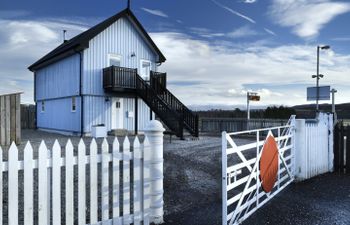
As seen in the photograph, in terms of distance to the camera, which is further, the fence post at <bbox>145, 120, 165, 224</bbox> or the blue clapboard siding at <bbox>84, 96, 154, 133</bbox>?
the blue clapboard siding at <bbox>84, 96, 154, 133</bbox>

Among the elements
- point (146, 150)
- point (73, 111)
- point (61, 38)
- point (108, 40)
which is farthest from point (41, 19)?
point (146, 150)

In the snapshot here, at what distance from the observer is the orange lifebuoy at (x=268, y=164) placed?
471 centimetres

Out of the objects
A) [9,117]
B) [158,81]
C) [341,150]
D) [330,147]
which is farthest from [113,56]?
[341,150]

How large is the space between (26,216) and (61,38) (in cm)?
2545

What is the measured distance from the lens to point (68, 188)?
3.26 meters

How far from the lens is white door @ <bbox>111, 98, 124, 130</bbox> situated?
18688 mm

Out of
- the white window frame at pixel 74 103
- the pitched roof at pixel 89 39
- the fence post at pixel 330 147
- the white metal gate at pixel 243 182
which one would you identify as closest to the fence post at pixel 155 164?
the white metal gate at pixel 243 182

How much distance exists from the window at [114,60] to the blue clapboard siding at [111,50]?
202 millimetres

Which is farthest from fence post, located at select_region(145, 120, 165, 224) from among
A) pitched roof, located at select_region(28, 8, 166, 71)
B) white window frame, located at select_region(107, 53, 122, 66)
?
white window frame, located at select_region(107, 53, 122, 66)

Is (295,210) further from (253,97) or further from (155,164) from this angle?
(253,97)

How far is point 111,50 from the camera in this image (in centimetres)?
1883

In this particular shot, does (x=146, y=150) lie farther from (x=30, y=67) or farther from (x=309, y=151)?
(x=30, y=67)

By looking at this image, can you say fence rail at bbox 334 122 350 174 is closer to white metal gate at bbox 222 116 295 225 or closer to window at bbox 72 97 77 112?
white metal gate at bbox 222 116 295 225

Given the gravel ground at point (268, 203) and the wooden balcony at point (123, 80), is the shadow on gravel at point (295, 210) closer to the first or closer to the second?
the gravel ground at point (268, 203)
